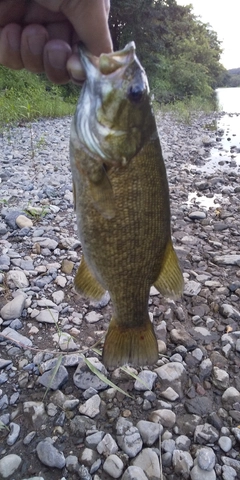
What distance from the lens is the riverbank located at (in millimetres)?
2242

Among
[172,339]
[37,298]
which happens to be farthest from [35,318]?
[172,339]

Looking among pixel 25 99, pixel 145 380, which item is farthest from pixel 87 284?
pixel 25 99

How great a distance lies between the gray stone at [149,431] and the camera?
7.73 ft

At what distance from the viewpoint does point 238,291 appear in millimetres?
3945

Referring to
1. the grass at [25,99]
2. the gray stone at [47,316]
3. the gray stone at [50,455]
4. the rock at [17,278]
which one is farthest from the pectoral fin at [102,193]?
the grass at [25,99]

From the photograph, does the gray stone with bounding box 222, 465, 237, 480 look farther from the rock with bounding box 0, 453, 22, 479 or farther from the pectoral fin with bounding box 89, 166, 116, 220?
the pectoral fin with bounding box 89, 166, 116, 220

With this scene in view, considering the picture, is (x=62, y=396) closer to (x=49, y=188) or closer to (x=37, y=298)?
(x=37, y=298)

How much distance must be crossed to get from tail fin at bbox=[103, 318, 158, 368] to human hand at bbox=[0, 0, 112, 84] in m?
1.60

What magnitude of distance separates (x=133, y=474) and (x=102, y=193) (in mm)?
1581

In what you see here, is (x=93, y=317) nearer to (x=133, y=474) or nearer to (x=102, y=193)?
(x=133, y=474)

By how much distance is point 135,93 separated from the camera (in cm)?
170

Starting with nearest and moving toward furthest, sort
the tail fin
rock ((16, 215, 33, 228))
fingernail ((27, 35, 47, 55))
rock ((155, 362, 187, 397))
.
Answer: the tail fin < fingernail ((27, 35, 47, 55)) < rock ((155, 362, 187, 397)) < rock ((16, 215, 33, 228))

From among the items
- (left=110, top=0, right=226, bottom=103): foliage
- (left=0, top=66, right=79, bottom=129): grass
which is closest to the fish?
(left=0, top=66, right=79, bottom=129): grass

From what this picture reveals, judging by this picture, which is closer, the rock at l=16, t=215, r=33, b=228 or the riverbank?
the riverbank
